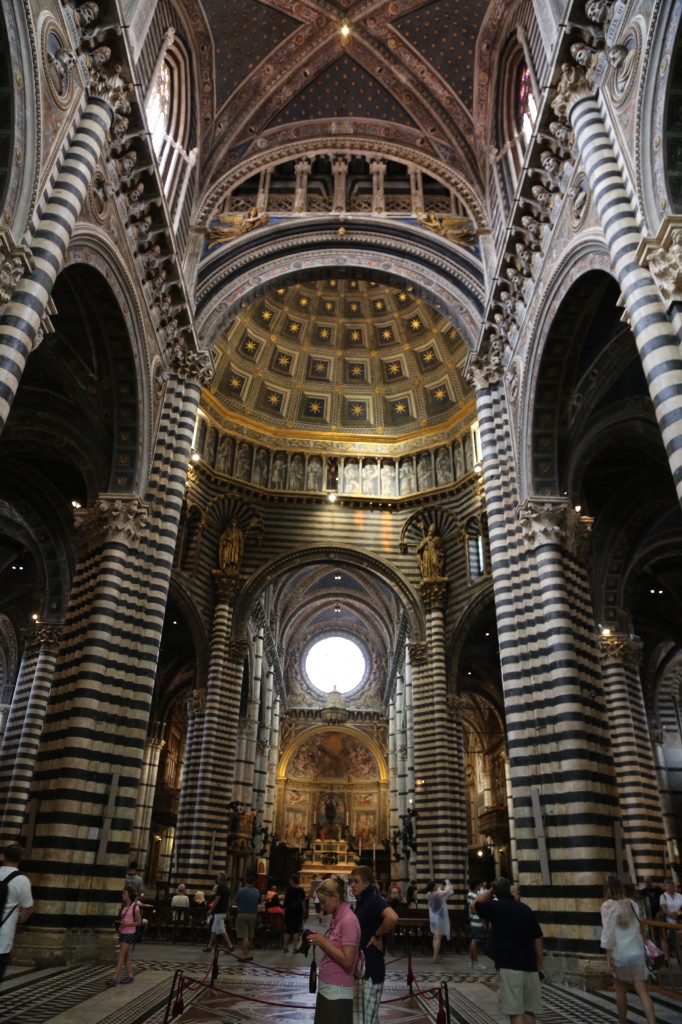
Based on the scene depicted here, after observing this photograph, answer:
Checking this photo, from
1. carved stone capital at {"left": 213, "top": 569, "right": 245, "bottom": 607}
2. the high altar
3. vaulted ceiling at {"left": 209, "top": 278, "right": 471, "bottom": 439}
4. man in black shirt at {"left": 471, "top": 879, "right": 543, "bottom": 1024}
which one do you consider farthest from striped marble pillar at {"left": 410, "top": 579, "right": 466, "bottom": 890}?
the high altar

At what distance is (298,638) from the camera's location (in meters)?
48.1

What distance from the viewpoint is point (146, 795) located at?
32.2m

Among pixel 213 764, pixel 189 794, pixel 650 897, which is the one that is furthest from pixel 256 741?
pixel 650 897

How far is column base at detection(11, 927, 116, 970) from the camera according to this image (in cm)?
1022

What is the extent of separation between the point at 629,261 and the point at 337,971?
8.90 metres

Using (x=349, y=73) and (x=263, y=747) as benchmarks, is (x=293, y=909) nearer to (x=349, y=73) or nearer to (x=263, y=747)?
(x=263, y=747)

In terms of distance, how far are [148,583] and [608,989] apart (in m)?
10.6

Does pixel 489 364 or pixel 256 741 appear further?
pixel 256 741

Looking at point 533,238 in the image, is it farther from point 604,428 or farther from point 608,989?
point 608,989

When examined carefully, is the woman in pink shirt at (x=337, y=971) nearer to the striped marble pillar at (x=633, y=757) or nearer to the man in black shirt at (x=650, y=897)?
the man in black shirt at (x=650, y=897)

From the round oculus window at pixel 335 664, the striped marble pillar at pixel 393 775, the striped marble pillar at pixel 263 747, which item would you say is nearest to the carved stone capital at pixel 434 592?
the striped marble pillar at pixel 393 775

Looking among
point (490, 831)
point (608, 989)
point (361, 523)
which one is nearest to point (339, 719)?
point (490, 831)

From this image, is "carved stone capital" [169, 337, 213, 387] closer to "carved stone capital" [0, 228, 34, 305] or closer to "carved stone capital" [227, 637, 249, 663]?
"carved stone capital" [0, 228, 34, 305]

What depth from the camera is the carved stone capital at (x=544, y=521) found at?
46.7 feet
